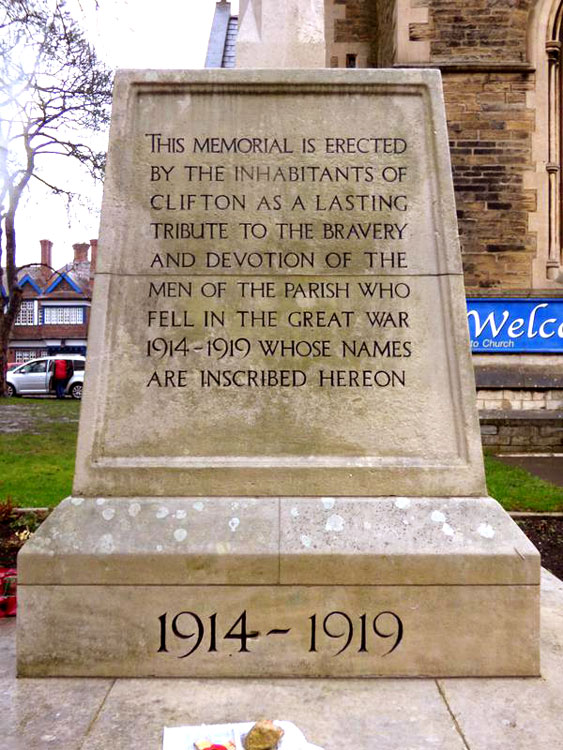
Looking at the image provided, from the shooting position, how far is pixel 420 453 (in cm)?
316

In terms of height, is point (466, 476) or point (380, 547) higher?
point (466, 476)

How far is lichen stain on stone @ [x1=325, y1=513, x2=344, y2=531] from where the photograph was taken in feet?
9.70

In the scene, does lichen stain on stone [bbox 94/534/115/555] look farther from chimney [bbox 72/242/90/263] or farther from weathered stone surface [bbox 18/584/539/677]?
chimney [bbox 72/242/90/263]

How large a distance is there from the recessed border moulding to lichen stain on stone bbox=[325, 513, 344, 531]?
134mm

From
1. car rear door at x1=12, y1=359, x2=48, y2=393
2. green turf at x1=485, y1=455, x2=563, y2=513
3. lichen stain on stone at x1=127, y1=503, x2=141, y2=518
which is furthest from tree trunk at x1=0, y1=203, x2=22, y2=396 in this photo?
lichen stain on stone at x1=127, y1=503, x2=141, y2=518

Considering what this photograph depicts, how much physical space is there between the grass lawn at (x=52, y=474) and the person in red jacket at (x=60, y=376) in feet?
44.6

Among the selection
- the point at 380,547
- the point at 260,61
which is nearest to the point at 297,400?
the point at 380,547

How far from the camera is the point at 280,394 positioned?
320cm

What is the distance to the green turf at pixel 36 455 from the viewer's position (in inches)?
314

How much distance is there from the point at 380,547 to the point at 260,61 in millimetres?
2511

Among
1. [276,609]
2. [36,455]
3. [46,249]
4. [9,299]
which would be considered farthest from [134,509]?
[46,249]

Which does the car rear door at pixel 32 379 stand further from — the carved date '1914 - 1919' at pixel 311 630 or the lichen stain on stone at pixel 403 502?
the lichen stain on stone at pixel 403 502

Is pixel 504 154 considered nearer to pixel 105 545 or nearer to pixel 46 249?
pixel 105 545

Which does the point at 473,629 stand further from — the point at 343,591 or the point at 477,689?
the point at 343,591
